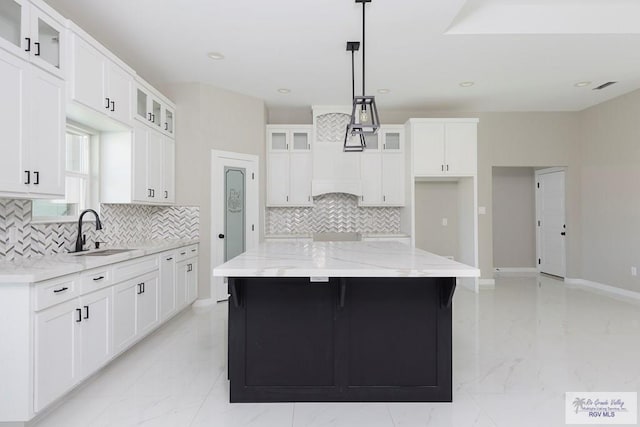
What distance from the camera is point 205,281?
4613 millimetres

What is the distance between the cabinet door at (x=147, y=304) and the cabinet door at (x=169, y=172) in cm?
122

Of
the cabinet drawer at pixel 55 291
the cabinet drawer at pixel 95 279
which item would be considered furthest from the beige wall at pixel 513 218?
the cabinet drawer at pixel 55 291

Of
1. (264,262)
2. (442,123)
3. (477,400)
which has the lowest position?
(477,400)

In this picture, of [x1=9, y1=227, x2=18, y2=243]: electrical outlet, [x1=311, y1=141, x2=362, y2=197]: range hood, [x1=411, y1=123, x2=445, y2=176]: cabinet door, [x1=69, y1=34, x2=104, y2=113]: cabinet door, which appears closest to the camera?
[x1=9, y1=227, x2=18, y2=243]: electrical outlet

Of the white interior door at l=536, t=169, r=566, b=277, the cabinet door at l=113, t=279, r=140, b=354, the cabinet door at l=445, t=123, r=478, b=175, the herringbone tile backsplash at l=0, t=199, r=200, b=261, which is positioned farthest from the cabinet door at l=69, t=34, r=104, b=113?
the white interior door at l=536, t=169, r=566, b=277

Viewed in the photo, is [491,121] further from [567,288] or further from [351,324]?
[351,324]

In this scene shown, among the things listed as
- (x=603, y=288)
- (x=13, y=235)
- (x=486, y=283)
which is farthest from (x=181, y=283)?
(x=603, y=288)

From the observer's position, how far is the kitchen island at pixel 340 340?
228cm

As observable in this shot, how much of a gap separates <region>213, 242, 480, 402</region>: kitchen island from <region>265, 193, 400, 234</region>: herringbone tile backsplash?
353 centimetres

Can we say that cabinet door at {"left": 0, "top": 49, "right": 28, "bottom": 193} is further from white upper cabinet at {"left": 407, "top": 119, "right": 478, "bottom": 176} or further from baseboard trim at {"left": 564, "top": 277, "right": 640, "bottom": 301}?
baseboard trim at {"left": 564, "top": 277, "right": 640, "bottom": 301}

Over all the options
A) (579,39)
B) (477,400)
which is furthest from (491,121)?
(477,400)

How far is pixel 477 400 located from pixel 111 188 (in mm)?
3595

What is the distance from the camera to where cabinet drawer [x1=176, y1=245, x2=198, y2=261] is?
401 cm

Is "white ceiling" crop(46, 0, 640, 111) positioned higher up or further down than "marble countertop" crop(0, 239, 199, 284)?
higher up
